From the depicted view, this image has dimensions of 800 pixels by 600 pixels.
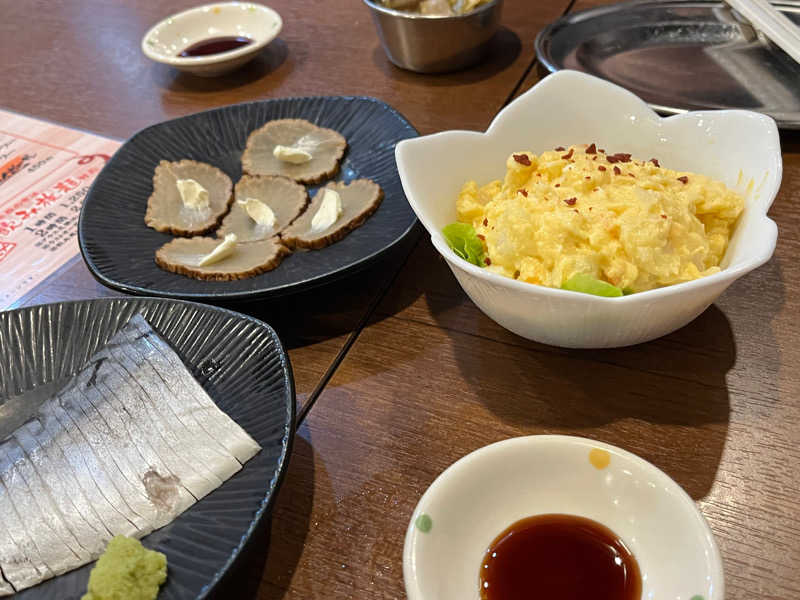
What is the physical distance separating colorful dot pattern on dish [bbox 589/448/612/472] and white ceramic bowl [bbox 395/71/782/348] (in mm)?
201

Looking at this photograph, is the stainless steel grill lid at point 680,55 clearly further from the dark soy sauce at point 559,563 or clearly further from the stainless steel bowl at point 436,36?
the dark soy sauce at point 559,563

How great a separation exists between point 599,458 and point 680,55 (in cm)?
166

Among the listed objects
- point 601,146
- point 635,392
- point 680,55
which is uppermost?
point 601,146

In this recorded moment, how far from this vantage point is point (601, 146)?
1.46 meters

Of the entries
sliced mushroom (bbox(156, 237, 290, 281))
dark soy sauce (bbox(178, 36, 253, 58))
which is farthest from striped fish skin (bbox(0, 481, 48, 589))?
dark soy sauce (bbox(178, 36, 253, 58))

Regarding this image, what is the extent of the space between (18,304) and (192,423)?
31.3 inches

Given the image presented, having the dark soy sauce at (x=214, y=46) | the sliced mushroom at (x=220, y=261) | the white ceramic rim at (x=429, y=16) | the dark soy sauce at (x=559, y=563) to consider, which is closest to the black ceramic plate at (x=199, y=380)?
the sliced mushroom at (x=220, y=261)

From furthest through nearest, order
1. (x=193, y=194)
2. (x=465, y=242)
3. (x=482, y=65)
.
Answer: (x=482, y=65) < (x=193, y=194) < (x=465, y=242)

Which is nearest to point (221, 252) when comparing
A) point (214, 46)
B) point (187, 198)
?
point (187, 198)

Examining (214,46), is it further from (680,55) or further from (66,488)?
(66,488)

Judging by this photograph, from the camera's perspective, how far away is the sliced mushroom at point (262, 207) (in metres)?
1.66

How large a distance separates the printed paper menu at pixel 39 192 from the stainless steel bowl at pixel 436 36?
0.96m

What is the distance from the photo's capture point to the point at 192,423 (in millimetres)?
1106

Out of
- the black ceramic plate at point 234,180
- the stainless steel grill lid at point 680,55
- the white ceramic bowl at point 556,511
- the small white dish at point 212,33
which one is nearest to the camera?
the white ceramic bowl at point 556,511
